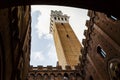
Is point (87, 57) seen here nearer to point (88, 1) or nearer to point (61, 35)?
point (88, 1)

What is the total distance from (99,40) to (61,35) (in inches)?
1115

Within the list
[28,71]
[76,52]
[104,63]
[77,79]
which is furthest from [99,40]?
[76,52]

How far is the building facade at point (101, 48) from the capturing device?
37.9 feet

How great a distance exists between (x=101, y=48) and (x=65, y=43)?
2518 centimetres

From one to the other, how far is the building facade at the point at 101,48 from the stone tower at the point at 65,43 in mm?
13928

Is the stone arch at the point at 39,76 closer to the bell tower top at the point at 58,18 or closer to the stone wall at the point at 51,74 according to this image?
the stone wall at the point at 51,74

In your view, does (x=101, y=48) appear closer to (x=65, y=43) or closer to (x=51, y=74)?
(x=51, y=74)

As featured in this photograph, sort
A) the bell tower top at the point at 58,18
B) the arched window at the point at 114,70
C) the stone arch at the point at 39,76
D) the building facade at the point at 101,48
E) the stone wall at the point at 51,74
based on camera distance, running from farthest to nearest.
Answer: the bell tower top at the point at 58,18
the stone wall at the point at 51,74
the stone arch at the point at 39,76
the building facade at the point at 101,48
the arched window at the point at 114,70

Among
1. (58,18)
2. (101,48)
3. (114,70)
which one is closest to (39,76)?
(101,48)

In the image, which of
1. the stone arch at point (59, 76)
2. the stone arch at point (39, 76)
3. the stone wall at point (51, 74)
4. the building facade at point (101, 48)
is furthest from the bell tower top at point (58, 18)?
the building facade at point (101, 48)

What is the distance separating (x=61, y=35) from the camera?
42.4m

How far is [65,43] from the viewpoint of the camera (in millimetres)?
39031

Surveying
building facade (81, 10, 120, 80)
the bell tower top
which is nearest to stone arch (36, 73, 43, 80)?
building facade (81, 10, 120, 80)

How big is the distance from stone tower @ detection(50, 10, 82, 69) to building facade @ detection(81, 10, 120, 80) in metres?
13.9
